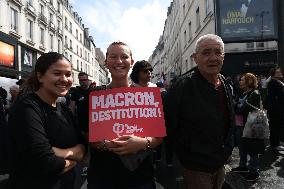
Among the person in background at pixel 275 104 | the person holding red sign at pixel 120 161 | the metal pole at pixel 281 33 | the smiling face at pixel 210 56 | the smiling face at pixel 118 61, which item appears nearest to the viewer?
the person holding red sign at pixel 120 161

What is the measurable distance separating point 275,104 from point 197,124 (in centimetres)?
540

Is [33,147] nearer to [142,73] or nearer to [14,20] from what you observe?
[142,73]

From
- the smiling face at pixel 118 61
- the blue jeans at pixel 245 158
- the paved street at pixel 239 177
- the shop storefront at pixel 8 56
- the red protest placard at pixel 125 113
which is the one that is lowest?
the paved street at pixel 239 177

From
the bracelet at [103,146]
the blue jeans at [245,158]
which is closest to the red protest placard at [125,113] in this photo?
the bracelet at [103,146]

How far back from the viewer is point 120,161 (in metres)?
2.21

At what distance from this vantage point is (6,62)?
21.1 m

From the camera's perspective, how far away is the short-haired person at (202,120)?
2.45 metres

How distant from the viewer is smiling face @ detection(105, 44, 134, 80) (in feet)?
7.77

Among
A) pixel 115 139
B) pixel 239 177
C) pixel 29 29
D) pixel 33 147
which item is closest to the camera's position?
pixel 33 147

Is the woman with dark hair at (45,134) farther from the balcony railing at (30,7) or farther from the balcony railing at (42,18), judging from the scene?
the balcony railing at (42,18)

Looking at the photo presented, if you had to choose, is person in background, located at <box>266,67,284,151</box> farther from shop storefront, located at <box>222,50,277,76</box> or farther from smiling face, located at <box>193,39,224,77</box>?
shop storefront, located at <box>222,50,277,76</box>

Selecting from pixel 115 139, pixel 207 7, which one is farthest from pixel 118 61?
pixel 207 7

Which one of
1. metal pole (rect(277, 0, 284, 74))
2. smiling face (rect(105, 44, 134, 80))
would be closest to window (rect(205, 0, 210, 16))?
metal pole (rect(277, 0, 284, 74))

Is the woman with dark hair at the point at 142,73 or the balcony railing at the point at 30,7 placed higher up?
the balcony railing at the point at 30,7
